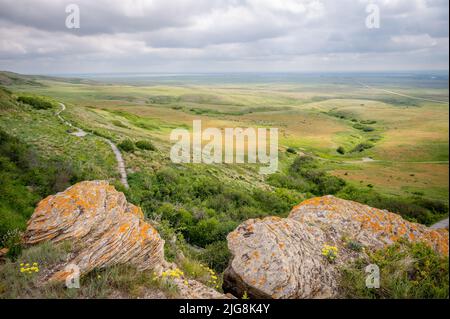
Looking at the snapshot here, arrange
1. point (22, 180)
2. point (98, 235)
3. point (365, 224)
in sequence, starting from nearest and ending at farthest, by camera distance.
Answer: point (98, 235), point (365, 224), point (22, 180)

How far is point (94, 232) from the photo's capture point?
27.8 ft

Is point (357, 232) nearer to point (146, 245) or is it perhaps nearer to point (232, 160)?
point (146, 245)

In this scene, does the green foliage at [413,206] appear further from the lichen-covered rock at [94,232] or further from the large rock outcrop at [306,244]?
the lichen-covered rock at [94,232]

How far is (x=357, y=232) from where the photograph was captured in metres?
9.55

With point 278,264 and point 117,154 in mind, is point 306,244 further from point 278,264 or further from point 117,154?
point 117,154

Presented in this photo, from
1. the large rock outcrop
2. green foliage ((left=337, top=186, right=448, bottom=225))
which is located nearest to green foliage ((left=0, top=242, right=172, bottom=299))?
the large rock outcrop

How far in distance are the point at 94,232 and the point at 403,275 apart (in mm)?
8434

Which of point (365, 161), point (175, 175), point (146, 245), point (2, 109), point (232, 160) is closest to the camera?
point (146, 245)

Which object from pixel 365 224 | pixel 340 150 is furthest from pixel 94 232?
pixel 340 150

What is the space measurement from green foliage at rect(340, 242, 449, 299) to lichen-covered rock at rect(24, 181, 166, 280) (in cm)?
527

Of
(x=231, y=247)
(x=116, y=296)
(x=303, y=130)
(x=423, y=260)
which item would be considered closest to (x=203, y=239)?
(x=231, y=247)

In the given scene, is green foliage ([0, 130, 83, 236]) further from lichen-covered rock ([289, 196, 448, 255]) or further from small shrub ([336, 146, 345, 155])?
A: small shrub ([336, 146, 345, 155])

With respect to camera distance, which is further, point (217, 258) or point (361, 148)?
point (361, 148)
